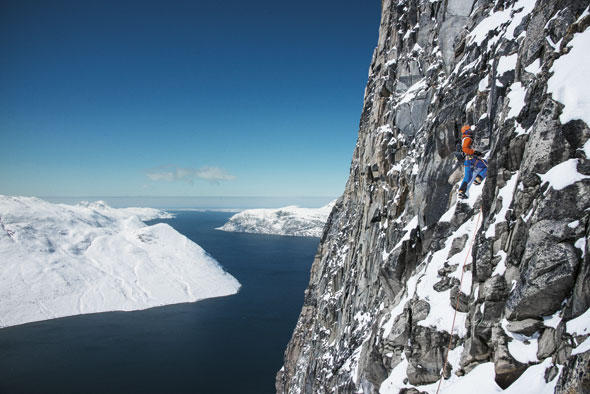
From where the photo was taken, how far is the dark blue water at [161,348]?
152ft

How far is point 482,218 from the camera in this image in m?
9.56

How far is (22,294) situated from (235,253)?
85308mm

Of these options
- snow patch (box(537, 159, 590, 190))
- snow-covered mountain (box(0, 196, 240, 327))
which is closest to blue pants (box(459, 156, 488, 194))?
snow patch (box(537, 159, 590, 190))

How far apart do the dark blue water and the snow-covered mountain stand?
6.88 metres

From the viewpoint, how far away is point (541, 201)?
6.82 m

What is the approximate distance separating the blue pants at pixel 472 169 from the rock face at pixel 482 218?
0.50m

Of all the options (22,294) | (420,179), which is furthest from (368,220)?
(22,294)

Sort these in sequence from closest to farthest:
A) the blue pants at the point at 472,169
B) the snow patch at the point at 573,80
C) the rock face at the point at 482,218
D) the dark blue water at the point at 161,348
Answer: the rock face at the point at 482,218, the snow patch at the point at 573,80, the blue pants at the point at 472,169, the dark blue water at the point at 161,348

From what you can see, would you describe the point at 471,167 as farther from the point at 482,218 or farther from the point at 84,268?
the point at 84,268

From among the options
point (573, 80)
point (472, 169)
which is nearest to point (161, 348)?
point (472, 169)

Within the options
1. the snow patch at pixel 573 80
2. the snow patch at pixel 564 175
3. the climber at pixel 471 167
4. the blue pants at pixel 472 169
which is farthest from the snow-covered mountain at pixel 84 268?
the snow patch at pixel 573 80

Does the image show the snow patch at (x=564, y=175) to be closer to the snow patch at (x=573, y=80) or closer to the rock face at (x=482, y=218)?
the rock face at (x=482, y=218)

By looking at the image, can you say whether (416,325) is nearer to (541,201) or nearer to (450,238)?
(450,238)

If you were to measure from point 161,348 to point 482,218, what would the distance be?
2499 inches
